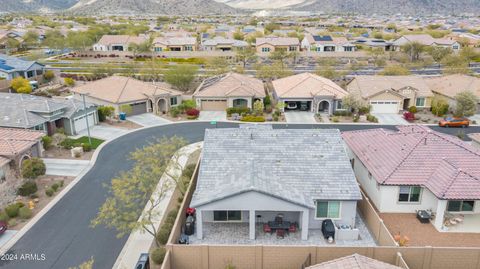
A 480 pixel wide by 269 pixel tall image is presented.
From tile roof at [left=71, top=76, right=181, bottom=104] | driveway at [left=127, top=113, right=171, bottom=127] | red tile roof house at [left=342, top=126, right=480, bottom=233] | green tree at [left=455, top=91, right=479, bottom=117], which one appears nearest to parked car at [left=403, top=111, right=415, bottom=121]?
green tree at [left=455, top=91, right=479, bottom=117]

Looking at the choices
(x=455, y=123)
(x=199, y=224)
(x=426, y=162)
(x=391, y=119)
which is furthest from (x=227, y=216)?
(x=455, y=123)

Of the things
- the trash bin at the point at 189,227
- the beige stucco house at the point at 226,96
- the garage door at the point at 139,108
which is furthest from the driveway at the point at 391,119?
the trash bin at the point at 189,227

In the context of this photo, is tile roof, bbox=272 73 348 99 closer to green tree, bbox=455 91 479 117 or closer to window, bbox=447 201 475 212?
green tree, bbox=455 91 479 117

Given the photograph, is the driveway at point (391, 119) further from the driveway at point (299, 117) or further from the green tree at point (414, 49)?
the green tree at point (414, 49)

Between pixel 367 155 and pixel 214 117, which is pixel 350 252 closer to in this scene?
pixel 367 155

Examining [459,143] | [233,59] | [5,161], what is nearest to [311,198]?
[459,143]
